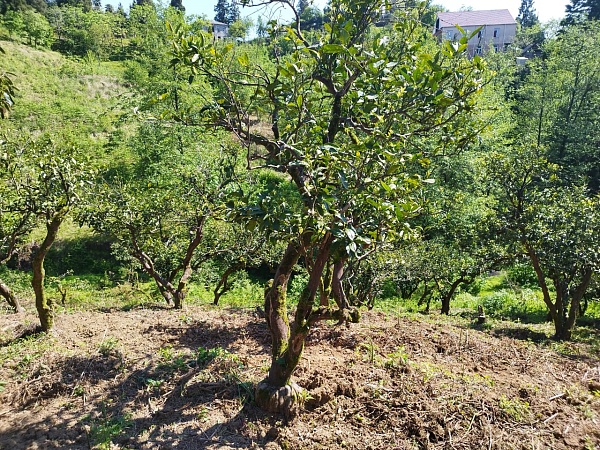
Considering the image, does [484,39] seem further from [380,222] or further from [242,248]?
[380,222]

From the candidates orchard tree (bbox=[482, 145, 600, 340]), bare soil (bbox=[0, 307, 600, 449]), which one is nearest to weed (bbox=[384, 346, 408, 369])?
bare soil (bbox=[0, 307, 600, 449])

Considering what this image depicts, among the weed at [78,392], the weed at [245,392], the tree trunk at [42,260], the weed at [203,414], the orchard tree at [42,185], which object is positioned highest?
the orchard tree at [42,185]

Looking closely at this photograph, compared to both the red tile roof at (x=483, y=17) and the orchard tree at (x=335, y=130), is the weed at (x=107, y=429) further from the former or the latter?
the red tile roof at (x=483, y=17)

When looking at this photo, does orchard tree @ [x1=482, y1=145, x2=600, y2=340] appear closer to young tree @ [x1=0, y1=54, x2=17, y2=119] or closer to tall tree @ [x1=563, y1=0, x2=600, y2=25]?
young tree @ [x1=0, y1=54, x2=17, y2=119]

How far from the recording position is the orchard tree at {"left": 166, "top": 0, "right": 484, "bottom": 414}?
320 cm

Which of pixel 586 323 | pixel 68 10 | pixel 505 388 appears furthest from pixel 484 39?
pixel 505 388

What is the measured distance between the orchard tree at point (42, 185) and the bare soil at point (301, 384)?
Result: 3.60 ft

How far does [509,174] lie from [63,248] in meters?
16.7

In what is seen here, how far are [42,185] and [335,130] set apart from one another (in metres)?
4.01

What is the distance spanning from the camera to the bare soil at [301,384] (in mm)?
3764

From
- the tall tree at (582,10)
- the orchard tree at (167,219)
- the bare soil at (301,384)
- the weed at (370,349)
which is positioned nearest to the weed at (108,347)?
the bare soil at (301,384)

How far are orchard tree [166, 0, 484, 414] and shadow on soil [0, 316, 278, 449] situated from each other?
0.45 metres

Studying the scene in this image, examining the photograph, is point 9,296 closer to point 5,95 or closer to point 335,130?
point 5,95

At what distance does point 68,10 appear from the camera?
4578cm
